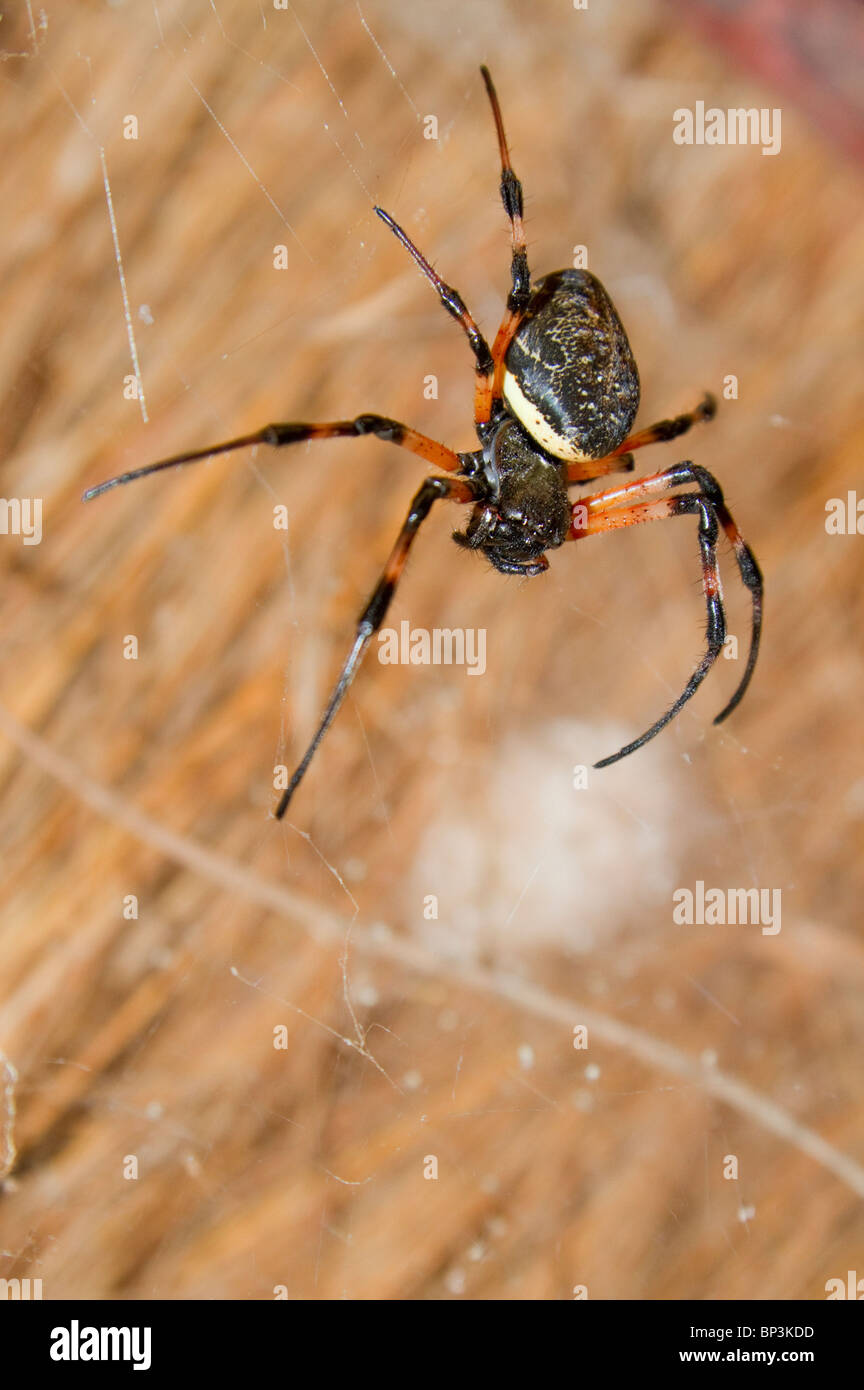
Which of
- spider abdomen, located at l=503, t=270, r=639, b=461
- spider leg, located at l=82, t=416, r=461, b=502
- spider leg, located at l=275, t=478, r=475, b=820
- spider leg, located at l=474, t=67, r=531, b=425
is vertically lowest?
spider leg, located at l=275, t=478, r=475, b=820

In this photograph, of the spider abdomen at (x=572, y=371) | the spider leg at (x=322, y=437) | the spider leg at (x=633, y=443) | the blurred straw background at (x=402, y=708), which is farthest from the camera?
the blurred straw background at (x=402, y=708)

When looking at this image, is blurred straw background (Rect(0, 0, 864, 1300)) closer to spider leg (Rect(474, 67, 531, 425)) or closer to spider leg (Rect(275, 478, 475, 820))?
spider leg (Rect(474, 67, 531, 425))

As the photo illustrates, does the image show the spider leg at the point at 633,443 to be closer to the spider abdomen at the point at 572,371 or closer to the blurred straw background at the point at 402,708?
the spider abdomen at the point at 572,371

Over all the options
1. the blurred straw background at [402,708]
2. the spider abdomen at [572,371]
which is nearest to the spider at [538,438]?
the spider abdomen at [572,371]

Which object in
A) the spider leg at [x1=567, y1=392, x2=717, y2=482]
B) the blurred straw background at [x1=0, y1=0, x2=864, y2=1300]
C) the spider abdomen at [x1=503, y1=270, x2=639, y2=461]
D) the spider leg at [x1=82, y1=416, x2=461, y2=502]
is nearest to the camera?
the spider leg at [x1=82, y1=416, x2=461, y2=502]

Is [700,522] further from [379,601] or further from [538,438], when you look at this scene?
[379,601]

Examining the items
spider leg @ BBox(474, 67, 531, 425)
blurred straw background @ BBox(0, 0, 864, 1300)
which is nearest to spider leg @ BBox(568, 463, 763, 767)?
spider leg @ BBox(474, 67, 531, 425)
